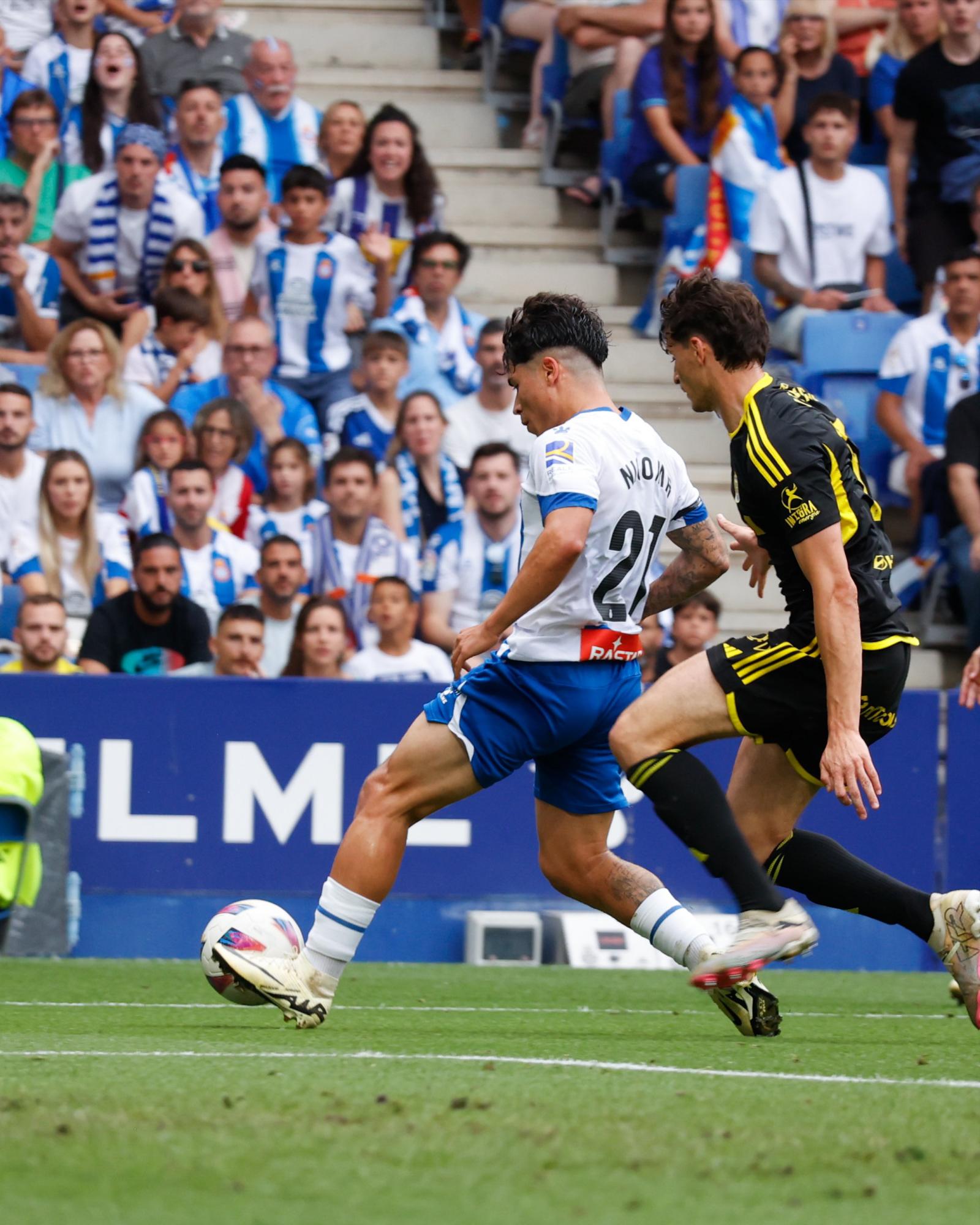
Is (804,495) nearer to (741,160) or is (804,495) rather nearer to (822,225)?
(822,225)

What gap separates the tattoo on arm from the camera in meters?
5.89

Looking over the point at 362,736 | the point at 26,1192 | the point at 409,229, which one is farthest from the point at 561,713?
the point at 409,229

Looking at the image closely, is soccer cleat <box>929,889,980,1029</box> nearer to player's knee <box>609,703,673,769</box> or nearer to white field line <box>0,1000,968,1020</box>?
player's knee <box>609,703,673,769</box>

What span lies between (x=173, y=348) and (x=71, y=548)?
5.76 feet

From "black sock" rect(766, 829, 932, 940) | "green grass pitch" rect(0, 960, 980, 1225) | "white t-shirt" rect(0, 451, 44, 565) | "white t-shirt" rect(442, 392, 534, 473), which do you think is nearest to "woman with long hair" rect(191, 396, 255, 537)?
"white t-shirt" rect(0, 451, 44, 565)

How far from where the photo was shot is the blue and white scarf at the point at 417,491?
10945mm

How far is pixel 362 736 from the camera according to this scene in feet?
30.4

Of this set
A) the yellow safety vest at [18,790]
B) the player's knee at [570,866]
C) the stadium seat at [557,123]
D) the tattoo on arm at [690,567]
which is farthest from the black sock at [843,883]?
the stadium seat at [557,123]

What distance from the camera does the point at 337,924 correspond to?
553 cm

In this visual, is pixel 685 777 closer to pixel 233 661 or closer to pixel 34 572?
pixel 233 661

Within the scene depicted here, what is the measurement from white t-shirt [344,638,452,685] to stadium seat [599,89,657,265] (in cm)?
503

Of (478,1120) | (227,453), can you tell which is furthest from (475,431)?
(478,1120)

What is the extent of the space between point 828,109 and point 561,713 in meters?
7.91

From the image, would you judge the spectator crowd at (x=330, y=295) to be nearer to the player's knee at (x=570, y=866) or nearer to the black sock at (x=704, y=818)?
the player's knee at (x=570, y=866)
